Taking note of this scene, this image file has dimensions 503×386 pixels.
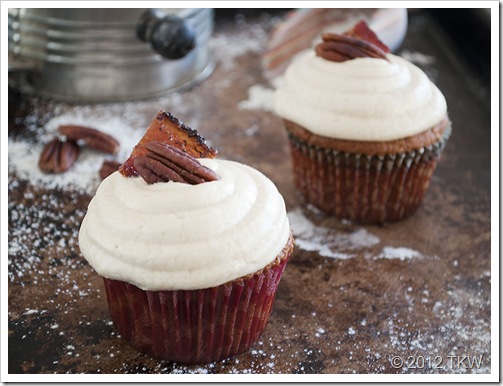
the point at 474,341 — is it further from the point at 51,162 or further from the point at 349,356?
the point at 51,162

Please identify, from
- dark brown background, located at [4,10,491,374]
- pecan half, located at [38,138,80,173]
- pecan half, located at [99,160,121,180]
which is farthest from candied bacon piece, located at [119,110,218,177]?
pecan half, located at [38,138,80,173]

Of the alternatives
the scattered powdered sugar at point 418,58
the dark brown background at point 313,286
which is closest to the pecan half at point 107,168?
the dark brown background at point 313,286

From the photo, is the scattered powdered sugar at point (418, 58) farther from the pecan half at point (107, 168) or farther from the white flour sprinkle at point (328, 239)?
the pecan half at point (107, 168)

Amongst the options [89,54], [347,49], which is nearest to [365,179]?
[347,49]

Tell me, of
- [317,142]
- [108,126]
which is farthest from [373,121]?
[108,126]

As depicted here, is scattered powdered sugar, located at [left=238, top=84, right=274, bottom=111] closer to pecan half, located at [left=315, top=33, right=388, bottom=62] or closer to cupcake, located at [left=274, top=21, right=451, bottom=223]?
cupcake, located at [left=274, top=21, right=451, bottom=223]

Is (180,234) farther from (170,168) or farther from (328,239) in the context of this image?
(328,239)
